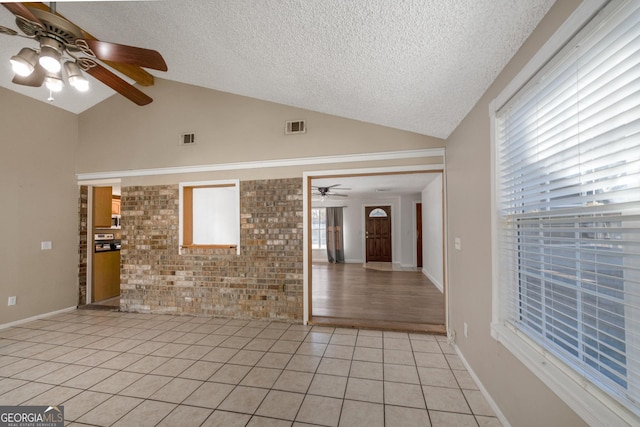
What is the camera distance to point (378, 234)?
9328 mm

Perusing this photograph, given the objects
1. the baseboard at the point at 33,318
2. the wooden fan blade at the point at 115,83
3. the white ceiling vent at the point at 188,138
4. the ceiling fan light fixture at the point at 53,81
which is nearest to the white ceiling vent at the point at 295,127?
the white ceiling vent at the point at 188,138

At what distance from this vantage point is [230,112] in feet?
12.7

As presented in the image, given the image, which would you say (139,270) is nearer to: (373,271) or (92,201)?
(92,201)

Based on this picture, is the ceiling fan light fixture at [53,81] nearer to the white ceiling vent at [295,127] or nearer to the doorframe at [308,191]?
the white ceiling vent at [295,127]

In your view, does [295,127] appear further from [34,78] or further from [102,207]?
[102,207]

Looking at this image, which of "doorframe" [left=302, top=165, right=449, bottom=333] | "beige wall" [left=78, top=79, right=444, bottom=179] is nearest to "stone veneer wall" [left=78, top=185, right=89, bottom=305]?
"beige wall" [left=78, top=79, right=444, bottom=179]

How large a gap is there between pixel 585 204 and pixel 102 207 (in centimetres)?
631

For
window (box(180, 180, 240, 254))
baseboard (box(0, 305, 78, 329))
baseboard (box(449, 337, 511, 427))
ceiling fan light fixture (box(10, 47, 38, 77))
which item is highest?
ceiling fan light fixture (box(10, 47, 38, 77))

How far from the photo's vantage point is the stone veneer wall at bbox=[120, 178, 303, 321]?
3.66 m

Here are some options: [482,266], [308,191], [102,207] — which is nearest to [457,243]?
[482,266]

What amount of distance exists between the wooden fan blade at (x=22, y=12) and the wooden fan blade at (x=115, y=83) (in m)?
0.38

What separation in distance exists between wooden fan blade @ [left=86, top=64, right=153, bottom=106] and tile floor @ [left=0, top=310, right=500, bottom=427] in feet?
8.31

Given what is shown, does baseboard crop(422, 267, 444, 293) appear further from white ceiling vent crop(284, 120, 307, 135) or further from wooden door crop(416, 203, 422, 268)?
white ceiling vent crop(284, 120, 307, 135)

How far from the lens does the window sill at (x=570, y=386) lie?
0.97 m
